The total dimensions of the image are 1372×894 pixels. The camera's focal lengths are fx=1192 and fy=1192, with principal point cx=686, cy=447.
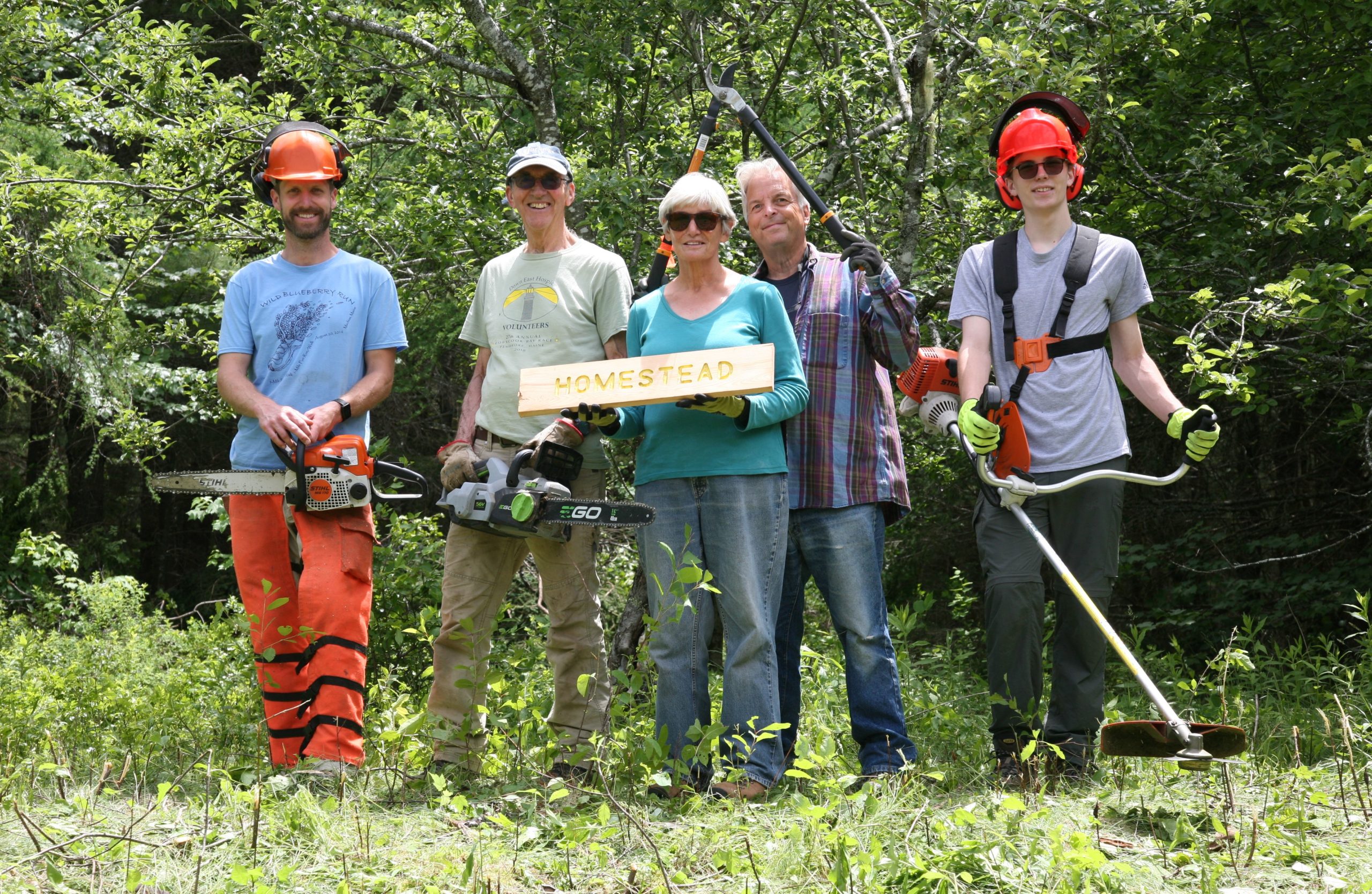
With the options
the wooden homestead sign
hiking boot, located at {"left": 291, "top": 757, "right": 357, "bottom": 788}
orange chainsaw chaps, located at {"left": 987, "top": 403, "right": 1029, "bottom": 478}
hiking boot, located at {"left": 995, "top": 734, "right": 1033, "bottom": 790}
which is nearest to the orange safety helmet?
orange chainsaw chaps, located at {"left": 987, "top": 403, "right": 1029, "bottom": 478}

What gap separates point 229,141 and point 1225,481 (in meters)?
6.76

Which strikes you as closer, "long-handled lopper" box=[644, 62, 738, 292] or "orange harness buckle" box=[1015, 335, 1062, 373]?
"orange harness buckle" box=[1015, 335, 1062, 373]

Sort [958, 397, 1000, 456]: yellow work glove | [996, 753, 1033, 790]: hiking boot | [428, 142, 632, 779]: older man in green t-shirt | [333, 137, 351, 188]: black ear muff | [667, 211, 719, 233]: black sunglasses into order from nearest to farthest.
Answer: [958, 397, 1000, 456]: yellow work glove, [996, 753, 1033, 790]: hiking boot, [667, 211, 719, 233]: black sunglasses, [428, 142, 632, 779]: older man in green t-shirt, [333, 137, 351, 188]: black ear muff

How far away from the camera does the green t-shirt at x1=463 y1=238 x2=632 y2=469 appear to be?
4.09 meters

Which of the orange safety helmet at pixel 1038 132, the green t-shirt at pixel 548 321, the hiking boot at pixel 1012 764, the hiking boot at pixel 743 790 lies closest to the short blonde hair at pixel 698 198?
the green t-shirt at pixel 548 321

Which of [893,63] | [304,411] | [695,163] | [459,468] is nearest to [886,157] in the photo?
[893,63]

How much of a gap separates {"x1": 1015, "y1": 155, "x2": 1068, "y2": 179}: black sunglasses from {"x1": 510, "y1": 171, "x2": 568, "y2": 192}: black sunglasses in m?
1.59

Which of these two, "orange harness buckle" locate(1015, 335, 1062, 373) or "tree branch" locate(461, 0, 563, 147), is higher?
"tree branch" locate(461, 0, 563, 147)

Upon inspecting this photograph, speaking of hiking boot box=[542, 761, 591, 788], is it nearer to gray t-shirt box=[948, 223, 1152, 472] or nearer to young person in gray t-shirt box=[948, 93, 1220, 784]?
young person in gray t-shirt box=[948, 93, 1220, 784]

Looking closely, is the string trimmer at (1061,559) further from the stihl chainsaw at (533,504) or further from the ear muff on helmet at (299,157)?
the ear muff on helmet at (299,157)

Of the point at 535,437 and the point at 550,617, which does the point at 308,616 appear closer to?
the point at 550,617

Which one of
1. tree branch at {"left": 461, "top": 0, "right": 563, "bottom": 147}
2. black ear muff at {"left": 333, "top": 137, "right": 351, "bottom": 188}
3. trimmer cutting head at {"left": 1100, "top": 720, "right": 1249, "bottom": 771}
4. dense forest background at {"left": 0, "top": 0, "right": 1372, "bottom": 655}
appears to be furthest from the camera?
tree branch at {"left": 461, "top": 0, "right": 563, "bottom": 147}

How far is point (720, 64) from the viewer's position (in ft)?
22.2

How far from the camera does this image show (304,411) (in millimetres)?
4211
